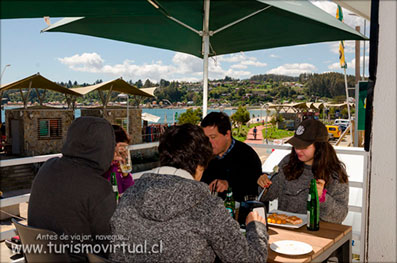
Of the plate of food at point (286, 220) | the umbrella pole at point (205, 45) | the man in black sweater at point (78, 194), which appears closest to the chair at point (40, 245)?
the man in black sweater at point (78, 194)

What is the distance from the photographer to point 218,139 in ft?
8.18

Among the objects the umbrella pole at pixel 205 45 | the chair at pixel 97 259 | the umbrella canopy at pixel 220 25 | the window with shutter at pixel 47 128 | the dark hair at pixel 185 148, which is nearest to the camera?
the chair at pixel 97 259

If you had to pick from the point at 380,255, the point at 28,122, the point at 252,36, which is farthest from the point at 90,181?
the point at 28,122

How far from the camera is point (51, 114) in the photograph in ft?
98.5

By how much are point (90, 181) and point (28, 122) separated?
1214 inches

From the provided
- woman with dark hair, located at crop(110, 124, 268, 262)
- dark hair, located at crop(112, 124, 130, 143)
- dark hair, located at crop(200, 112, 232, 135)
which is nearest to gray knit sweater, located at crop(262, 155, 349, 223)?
dark hair, located at crop(200, 112, 232, 135)

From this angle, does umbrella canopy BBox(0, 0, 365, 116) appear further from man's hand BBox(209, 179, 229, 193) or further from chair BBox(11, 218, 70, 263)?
man's hand BBox(209, 179, 229, 193)

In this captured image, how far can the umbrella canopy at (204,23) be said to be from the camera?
7.98 ft

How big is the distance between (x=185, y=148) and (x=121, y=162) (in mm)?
1120

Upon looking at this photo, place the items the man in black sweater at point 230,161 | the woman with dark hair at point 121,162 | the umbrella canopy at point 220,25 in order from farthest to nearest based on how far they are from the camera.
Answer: the umbrella canopy at point 220,25 < the man in black sweater at point 230,161 < the woman with dark hair at point 121,162

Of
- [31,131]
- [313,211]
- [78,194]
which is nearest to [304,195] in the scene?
[313,211]

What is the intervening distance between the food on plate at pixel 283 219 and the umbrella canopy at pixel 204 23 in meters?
1.50

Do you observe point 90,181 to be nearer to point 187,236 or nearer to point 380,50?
point 187,236

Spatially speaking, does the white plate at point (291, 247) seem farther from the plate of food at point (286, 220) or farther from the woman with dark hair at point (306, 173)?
the woman with dark hair at point (306, 173)
